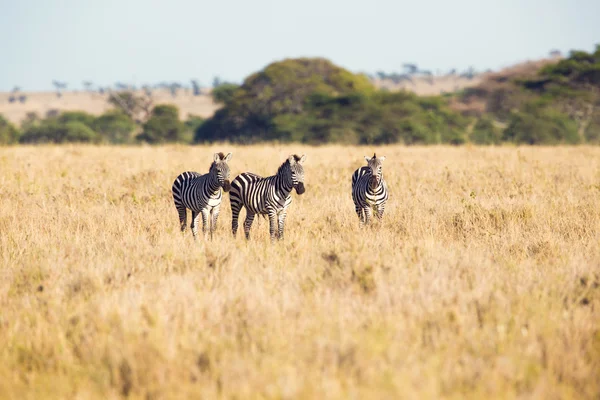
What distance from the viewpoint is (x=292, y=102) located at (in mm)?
49562

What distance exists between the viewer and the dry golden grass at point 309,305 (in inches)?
158

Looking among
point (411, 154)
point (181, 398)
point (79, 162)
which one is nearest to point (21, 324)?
point (181, 398)

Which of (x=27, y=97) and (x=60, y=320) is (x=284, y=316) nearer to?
(x=60, y=320)

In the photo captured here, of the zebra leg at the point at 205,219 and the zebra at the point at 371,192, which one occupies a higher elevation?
the zebra at the point at 371,192

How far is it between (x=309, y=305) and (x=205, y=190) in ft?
12.2

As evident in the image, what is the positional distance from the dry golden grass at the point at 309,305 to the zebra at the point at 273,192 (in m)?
0.36

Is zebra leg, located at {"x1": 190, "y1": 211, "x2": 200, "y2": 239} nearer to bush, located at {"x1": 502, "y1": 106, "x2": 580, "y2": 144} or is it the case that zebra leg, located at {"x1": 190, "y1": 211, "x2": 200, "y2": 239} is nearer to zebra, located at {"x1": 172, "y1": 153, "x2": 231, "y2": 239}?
zebra, located at {"x1": 172, "y1": 153, "x2": 231, "y2": 239}

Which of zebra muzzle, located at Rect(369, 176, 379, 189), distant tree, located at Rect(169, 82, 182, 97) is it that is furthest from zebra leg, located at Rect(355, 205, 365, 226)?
distant tree, located at Rect(169, 82, 182, 97)

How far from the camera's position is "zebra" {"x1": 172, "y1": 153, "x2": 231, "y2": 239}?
832 cm

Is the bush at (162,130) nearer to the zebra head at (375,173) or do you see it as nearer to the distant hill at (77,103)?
the zebra head at (375,173)

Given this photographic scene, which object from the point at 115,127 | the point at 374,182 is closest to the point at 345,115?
the point at 115,127

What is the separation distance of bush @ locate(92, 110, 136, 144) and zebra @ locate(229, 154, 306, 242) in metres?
44.1

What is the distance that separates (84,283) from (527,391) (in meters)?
3.94

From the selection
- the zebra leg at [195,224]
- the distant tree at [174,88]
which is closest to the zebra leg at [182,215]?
the zebra leg at [195,224]
